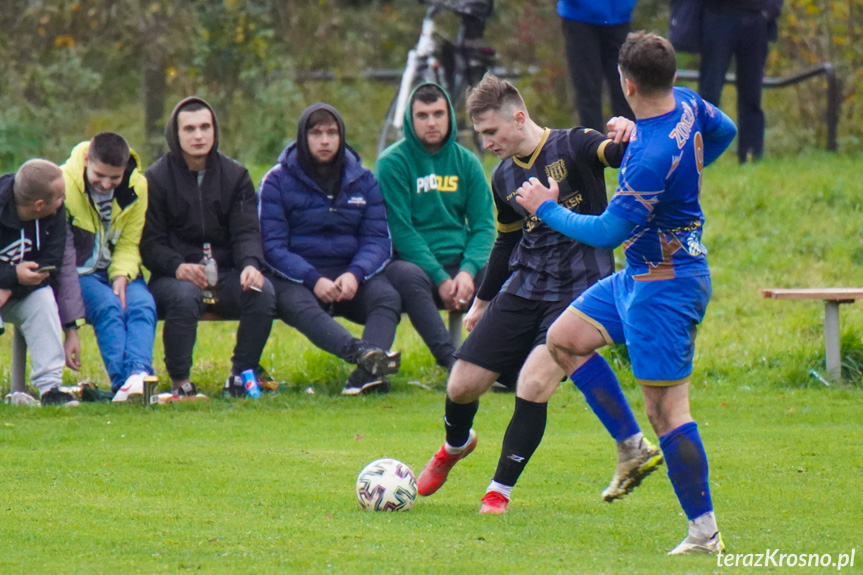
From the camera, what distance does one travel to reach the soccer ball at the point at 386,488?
558 cm

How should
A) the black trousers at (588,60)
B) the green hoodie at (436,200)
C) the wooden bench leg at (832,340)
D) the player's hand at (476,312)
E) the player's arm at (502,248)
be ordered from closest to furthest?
the player's arm at (502,248) → the player's hand at (476,312) → the wooden bench leg at (832,340) → the green hoodie at (436,200) → the black trousers at (588,60)

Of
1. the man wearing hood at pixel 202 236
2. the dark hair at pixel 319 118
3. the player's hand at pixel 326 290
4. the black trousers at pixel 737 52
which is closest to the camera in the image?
the man wearing hood at pixel 202 236

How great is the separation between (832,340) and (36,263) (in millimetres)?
5565

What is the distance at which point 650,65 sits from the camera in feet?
15.1

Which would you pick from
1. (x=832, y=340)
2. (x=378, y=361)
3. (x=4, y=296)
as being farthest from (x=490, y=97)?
(x=832, y=340)

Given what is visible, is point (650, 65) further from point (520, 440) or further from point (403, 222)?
point (403, 222)

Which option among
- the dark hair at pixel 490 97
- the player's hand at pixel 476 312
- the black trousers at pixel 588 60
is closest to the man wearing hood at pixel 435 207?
the player's hand at pixel 476 312

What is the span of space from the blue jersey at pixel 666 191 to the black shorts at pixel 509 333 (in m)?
0.91

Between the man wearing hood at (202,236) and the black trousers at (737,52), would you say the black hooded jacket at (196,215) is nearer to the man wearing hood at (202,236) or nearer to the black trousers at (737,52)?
the man wearing hood at (202,236)

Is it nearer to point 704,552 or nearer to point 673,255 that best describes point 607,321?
point 673,255

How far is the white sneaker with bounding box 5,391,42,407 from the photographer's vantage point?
8.38m

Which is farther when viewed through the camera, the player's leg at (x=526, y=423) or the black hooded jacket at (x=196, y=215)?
the black hooded jacket at (x=196, y=215)

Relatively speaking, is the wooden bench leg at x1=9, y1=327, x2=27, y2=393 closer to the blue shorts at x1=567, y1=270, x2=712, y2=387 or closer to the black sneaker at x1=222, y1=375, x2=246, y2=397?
the black sneaker at x1=222, y1=375, x2=246, y2=397

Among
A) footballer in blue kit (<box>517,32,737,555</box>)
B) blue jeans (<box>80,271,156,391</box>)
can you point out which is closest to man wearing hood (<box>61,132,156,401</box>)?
blue jeans (<box>80,271,156,391</box>)
